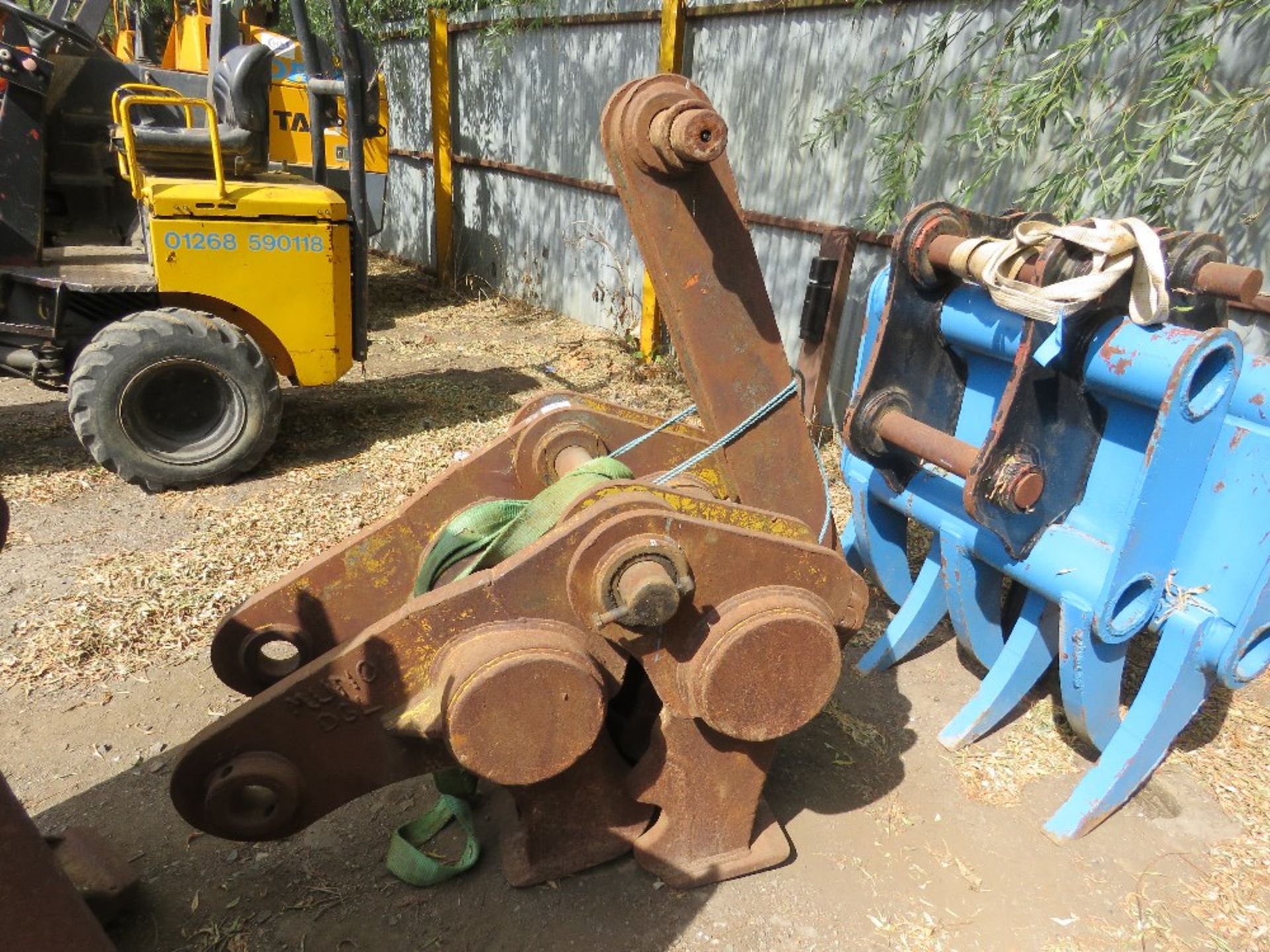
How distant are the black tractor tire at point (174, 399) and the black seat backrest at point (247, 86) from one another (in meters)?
1.41

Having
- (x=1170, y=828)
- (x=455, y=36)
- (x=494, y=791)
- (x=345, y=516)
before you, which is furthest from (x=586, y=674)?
(x=455, y=36)

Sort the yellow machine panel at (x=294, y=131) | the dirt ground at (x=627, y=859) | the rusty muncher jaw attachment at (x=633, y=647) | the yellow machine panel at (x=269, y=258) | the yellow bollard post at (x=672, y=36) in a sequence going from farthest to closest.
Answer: the yellow machine panel at (x=294, y=131)
the yellow bollard post at (x=672, y=36)
the yellow machine panel at (x=269, y=258)
the dirt ground at (x=627, y=859)
the rusty muncher jaw attachment at (x=633, y=647)

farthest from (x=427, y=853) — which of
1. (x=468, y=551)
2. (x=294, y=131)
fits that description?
(x=294, y=131)

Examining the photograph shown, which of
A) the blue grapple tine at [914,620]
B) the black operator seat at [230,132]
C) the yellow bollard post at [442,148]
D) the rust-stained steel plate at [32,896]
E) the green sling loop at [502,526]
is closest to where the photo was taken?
the rust-stained steel plate at [32,896]

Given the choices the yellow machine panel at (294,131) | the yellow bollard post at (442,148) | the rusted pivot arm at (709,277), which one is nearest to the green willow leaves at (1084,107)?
the rusted pivot arm at (709,277)

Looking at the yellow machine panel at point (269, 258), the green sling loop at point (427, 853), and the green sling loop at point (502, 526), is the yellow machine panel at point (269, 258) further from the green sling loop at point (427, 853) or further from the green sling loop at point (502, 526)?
the green sling loop at point (427, 853)

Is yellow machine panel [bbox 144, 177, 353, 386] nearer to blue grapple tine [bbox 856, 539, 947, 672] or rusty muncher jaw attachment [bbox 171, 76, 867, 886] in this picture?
rusty muncher jaw attachment [bbox 171, 76, 867, 886]

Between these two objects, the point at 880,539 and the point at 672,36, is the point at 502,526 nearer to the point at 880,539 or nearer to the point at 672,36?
the point at 880,539

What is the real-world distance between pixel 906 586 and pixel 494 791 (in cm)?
172

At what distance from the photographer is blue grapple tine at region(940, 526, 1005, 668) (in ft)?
9.05

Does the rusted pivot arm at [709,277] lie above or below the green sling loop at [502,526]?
above

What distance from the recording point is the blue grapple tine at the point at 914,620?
3.10 meters

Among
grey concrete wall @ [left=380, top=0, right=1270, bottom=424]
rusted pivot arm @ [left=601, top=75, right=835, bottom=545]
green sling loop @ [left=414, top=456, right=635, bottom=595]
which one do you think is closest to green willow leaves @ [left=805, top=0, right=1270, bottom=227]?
grey concrete wall @ [left=380, top=0, right=1270, bottom=424]

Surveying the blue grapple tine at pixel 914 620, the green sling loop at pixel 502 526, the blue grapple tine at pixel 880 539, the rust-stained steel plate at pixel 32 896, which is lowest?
the blue grapple tine at pixel 914 620
